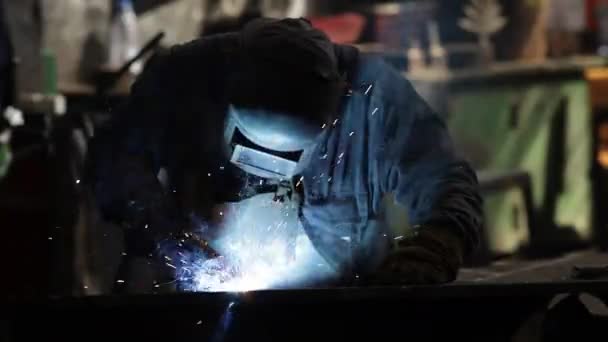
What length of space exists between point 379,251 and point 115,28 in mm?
2720

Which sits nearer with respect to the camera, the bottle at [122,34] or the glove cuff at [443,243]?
the glove cuff at [443,243]

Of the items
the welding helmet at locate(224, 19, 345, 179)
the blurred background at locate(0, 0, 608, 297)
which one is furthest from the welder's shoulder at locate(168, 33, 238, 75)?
the blurred background at locate(0, 0, 608, 297)

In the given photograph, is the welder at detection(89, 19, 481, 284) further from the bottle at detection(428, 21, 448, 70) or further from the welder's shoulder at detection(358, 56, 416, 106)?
the bottle at detection(428, 21, 448, 70)

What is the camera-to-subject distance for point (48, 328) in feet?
5.52

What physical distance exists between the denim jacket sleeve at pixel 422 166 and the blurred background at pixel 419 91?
1497 millimetres

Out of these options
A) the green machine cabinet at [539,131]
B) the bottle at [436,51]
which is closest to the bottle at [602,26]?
the green machine cabinet at [539,131]

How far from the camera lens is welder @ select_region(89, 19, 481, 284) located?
7.45ft

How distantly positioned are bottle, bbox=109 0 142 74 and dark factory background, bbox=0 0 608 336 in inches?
1.0

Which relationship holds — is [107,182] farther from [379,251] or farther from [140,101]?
[379,251]

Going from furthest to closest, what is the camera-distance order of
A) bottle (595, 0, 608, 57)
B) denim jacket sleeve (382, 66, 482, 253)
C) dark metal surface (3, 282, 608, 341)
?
1. bottle (595, 0, 608, 57)
2. denim jacket sleeve (382, 66, 482, 253)
3. dark metal surface (3, 282, 608, 341)

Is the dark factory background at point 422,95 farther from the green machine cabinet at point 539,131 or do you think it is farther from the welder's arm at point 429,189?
the welder's arm at point 429,189

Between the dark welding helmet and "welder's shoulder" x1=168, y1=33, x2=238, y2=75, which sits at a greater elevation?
"welder's shoulder" x1=168, y1=33, x2=238, y2=75

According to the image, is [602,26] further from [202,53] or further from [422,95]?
→ [202,53]

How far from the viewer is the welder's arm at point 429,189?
7.16 ft
